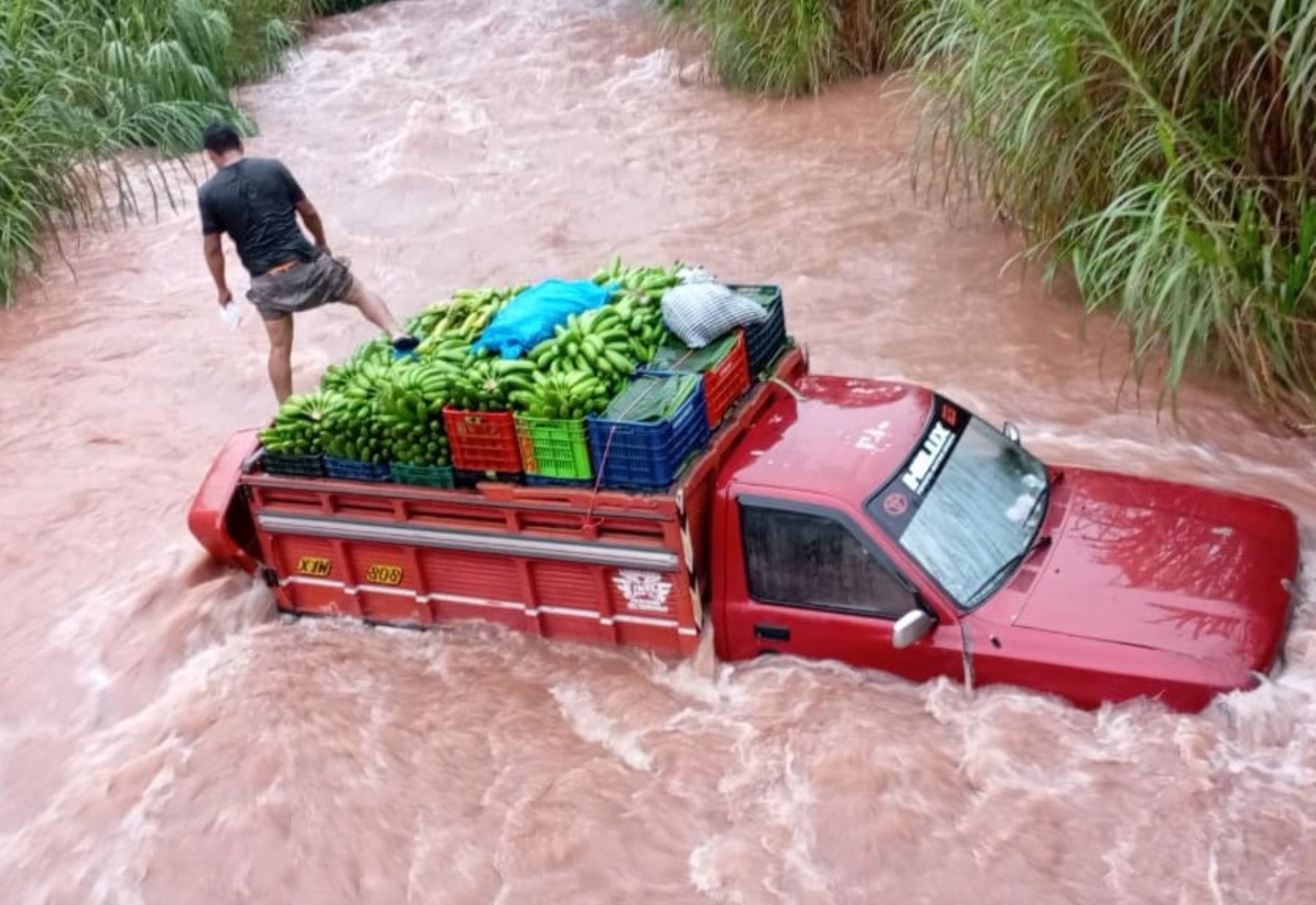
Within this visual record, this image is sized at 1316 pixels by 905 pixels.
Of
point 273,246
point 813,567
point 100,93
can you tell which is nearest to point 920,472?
point 813,567

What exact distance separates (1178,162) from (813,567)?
3.61 meters

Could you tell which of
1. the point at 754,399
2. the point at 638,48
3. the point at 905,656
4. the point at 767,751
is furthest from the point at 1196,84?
the point at 638,48

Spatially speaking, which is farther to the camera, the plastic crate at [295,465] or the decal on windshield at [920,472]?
the plastic crate at [295,465]

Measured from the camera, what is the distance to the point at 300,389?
9.57 meters

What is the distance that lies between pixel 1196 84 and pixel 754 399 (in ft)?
11.5

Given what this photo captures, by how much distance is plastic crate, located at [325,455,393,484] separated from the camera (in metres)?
5.94

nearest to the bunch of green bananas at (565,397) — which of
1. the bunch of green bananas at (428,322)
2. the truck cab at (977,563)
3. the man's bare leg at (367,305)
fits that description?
the truck cab at (977,563)

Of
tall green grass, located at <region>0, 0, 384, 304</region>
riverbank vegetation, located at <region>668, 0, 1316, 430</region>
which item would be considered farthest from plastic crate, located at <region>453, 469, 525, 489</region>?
tall green grass, located at <region>0, 0, 384, 304</region>

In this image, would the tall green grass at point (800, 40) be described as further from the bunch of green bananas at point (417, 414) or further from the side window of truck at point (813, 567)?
the side window of truck at point (813, 567)

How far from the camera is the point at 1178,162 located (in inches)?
280

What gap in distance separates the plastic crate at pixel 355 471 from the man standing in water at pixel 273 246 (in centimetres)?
137

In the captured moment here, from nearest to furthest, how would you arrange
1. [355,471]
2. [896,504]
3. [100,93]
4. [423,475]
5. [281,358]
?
[896,504]
[423,475]
[355,471]
[281,358]
[100,93]

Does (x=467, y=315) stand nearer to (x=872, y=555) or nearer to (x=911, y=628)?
(x=872, y=555)

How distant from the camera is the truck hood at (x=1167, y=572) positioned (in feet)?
15.6
